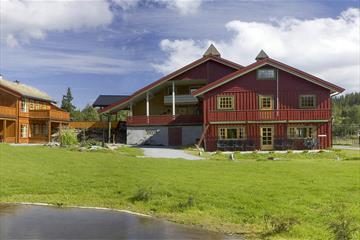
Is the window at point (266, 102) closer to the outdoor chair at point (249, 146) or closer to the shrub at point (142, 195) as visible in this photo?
the outdoor chair at point (249, 146)

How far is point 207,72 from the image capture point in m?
44.3

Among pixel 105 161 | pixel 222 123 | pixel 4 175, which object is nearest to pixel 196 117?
pixel 222 123

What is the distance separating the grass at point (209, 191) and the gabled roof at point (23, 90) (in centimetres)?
2725

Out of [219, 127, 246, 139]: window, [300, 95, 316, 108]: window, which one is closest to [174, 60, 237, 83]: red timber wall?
[219, 127, 246, 139]: window

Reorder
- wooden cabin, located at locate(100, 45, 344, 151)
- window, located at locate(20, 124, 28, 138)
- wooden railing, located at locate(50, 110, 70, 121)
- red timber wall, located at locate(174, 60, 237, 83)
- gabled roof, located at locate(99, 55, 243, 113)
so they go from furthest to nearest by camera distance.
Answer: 1. wooden railing, located at locate(50, 110, 70, 121)
2. window, located at locate(20, 124, 28, 138)
3. red timber wall, located at locate(174, 60, 237, 83)
4. gabled roof, located at locate(99, 55, 243, 113)
5. wooden cabin, located at locate(100, 45, 344, 151)

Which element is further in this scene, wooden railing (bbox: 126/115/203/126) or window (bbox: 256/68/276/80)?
wooden railing (bbox: 126/115/203/126)

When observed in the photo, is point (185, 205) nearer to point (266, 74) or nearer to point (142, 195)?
point (142, 195)

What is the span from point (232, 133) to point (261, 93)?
A: 4.18m

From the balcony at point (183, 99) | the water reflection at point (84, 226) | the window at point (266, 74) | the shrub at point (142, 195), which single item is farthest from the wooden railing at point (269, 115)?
the water reflection at point (84, 226)

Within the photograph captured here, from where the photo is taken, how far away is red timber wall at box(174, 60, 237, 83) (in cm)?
4416

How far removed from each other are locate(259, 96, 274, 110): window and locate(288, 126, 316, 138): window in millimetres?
2537

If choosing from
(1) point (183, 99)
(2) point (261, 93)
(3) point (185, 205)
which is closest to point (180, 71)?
(1) point (183, 99)

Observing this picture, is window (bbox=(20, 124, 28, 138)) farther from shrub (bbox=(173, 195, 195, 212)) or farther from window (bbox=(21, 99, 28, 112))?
shrub (bbox=(173, 195, 195, 212))

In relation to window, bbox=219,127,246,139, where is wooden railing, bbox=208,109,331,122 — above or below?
above
